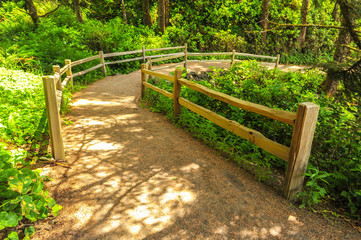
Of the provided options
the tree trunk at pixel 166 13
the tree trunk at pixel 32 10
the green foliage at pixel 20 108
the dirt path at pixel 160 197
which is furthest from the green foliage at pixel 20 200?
the tree trunk at pixel 166 13

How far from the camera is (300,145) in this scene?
323cm

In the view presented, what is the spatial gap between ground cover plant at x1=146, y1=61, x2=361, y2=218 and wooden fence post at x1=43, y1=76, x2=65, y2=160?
2.74 meters

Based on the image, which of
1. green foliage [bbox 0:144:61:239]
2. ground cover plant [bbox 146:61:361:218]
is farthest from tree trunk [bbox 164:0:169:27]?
green foliage [bbox 0:144:61:239]

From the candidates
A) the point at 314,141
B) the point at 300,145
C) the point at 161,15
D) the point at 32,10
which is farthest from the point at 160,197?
the point at 161,15

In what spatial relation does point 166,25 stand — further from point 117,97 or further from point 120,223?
point 120,223

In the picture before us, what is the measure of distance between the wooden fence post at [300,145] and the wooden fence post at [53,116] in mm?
3450

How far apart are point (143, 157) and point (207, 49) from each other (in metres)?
16.2

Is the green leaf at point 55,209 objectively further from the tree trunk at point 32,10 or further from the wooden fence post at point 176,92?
the tree trunk at point 32,10

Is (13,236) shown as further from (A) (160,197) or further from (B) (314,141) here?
(B) (314,141)

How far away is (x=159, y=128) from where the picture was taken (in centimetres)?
613

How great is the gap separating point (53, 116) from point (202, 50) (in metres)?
16.6

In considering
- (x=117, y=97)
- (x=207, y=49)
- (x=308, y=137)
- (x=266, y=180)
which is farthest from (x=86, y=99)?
(x=207, y=49)

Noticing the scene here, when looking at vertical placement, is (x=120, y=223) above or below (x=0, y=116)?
A: below

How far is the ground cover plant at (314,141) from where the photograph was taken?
349 cm
